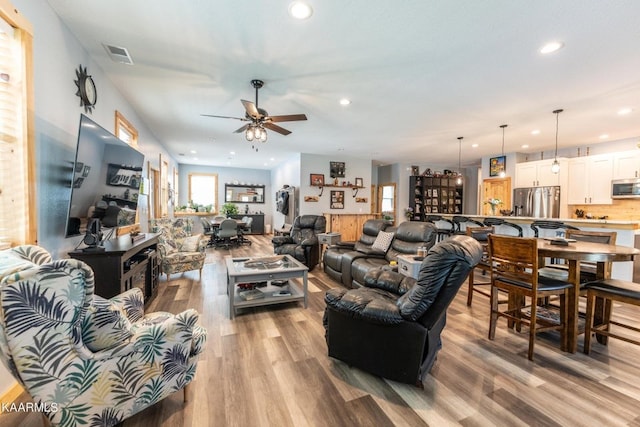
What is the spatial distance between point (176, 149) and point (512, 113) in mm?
7747

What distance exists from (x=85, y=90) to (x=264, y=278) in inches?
102

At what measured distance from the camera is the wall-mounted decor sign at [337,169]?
26.0 feet

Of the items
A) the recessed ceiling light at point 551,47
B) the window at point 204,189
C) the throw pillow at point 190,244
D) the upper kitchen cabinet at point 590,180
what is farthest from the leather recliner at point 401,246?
the window at point 204,189

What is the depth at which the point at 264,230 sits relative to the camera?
35.2ft

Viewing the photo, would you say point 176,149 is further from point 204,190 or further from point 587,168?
point 587,168

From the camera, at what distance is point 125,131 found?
3.83 metres

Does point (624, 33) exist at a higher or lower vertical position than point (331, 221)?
higher

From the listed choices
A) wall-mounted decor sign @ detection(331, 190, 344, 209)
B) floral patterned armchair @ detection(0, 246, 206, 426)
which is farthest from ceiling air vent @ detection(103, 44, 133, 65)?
wall-mounted decor sign @ detection(331, 190, 344, 209)

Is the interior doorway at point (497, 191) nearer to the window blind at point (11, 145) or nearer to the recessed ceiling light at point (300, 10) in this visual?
the recessed ceiling light at point (300, 10)

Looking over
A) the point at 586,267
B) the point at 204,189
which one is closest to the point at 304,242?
the point at 586,267

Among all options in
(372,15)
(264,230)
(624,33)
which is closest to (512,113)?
(624,33)

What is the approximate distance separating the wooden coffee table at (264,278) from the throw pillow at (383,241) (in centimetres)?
144

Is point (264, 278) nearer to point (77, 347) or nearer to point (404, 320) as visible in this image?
point (404, 320)

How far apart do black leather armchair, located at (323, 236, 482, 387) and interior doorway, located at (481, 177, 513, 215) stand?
21.7ft
